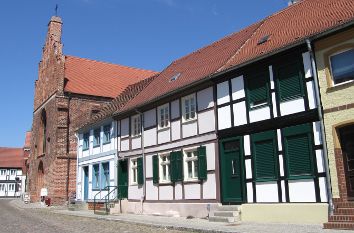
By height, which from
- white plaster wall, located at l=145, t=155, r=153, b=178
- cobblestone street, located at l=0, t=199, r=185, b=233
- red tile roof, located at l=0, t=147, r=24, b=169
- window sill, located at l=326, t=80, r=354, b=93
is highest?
red tile roof, located at l=0, t=147, r=24, b=169

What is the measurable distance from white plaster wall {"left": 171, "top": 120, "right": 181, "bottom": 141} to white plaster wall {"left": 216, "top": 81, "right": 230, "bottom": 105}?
2.94 metres

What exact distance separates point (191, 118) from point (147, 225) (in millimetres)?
5336

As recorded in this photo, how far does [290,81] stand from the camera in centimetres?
1420

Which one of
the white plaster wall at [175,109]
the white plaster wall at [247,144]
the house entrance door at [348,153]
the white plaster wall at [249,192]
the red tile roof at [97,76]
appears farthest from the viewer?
the red tile roof at [97,76]

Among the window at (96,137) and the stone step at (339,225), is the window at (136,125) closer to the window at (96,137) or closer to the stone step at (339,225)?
the window at (96,137)

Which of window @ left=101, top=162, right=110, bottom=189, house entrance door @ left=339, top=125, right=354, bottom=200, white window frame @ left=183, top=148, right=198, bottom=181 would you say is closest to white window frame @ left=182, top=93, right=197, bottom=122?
white window frame @ left=183, top=148, right=198, bottom=181

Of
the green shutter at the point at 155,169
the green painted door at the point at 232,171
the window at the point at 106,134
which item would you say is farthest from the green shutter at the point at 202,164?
the window at the point at 106,134

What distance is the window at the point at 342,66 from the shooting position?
12.7 meters

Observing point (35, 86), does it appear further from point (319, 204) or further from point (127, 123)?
point (319, 204)

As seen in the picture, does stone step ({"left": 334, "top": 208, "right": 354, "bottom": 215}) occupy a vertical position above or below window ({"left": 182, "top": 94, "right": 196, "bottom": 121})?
below

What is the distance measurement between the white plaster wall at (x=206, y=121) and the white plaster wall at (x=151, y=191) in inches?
171

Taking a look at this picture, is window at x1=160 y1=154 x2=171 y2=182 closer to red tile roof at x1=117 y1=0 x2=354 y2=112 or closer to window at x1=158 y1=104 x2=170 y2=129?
window at x1=158 y1=104 x2=170 y2=129

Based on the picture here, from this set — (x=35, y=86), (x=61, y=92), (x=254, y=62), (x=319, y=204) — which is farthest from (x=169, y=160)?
(x=35, y=86)

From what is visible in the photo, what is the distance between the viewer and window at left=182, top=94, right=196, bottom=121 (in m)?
18.6
